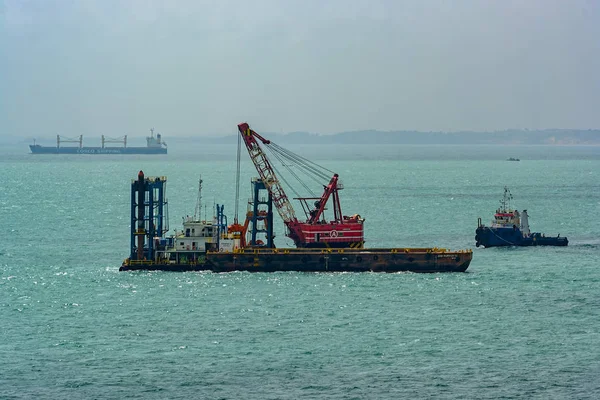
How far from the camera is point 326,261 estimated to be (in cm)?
10931

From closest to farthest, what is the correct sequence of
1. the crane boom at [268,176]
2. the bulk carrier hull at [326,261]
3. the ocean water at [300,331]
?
the ocean water at [300,331] → the bulk carrier hull at [326,261] → the crane boom at [268,176]

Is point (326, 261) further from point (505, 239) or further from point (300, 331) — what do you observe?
point (505, 239)

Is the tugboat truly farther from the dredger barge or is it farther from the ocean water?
the dredger barge

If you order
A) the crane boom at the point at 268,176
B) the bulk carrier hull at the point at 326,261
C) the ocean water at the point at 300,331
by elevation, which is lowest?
the ocean water at the point at 300,331

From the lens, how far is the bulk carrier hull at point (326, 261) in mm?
108500

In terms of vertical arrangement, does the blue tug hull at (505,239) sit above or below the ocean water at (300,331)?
above

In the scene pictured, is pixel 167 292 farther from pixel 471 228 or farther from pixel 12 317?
pixel 471 228

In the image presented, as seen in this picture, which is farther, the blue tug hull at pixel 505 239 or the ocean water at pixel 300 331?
the blue tug hull at pixel 505 239

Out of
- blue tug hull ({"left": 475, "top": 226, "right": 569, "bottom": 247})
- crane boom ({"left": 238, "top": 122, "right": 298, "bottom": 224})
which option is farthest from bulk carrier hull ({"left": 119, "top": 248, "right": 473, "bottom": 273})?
blue tug hull ({"left": 475, "top": 226, "right": 569, "bottom": 247})

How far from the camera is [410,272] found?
108688 mm

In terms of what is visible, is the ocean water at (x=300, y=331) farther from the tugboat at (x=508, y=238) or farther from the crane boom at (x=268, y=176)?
the crane boom at (x=268, y=176)

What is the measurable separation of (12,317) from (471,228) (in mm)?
84298

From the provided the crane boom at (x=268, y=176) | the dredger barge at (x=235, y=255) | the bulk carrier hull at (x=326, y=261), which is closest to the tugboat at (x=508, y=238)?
the dredger barge at (x=235, y=255)

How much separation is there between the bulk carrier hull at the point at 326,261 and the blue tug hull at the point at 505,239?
A: 2463 cm
